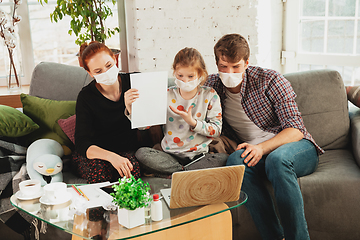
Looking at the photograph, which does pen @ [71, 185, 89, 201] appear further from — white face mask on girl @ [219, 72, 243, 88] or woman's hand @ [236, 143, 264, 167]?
white face mask on girl @ [219, 72, 243, 88]

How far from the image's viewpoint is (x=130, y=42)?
301 centimetres

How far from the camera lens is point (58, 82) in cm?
201

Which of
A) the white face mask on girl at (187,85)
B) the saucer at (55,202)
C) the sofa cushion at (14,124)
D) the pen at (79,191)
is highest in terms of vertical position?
the white face mask on girl at (187,85)

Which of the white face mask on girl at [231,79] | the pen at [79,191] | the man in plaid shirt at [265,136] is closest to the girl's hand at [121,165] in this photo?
the pen at [79,191]

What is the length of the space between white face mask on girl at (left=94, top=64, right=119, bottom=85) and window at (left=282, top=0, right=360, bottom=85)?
81.2 inches

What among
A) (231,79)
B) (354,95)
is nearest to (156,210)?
(231,79)

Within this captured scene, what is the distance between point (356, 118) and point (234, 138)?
70 cm

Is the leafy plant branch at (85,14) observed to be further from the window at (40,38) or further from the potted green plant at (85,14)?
the window at (40,38)

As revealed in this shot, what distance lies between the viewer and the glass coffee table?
3.24ft

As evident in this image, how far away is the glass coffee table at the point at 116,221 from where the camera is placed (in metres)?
0.99

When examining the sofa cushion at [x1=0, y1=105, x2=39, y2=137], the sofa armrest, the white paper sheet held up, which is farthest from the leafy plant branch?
the sofa armrest

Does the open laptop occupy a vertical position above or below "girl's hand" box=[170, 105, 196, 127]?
below

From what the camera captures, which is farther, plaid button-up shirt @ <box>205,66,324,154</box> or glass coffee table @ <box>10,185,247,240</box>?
plaid button-up shirt @ <box>205,66,324,154</box>

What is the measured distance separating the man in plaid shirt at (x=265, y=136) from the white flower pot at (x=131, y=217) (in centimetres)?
62
